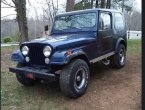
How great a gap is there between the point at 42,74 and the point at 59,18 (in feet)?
8.52

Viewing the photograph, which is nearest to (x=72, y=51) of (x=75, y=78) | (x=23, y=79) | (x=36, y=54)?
(x=75, y=78)

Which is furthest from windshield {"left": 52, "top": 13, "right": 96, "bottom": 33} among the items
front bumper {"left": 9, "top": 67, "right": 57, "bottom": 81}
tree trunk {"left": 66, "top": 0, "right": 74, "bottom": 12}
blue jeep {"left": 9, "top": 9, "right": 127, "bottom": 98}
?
tree trunk {"left": 66, "top": 0, "right": 74, "bottom": 12}

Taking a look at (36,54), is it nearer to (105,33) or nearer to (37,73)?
(37,73)

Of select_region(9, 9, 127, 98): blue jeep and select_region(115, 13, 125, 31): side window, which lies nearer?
select_region(9, 9, 127, 98): blue jeep

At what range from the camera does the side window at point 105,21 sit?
6312 mm

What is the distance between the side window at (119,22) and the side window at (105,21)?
0.55m

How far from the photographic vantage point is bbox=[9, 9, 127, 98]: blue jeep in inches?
193

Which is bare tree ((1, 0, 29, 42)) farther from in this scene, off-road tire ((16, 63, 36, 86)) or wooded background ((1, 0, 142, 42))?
off-road tire ((16, 63, 36, 86))

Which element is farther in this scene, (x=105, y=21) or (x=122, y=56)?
(x=122, y=56)

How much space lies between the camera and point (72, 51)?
5109mm

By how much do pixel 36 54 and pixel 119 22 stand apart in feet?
11.4

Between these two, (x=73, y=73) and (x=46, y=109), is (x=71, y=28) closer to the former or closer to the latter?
(x=73, y=73)

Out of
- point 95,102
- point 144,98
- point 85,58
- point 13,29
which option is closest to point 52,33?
point 85,58

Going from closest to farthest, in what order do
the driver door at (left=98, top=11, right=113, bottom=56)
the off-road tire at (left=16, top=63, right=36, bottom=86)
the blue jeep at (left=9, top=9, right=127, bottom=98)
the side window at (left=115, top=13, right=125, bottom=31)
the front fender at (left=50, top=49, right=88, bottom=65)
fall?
1. the front fender at (left=50, top=49, right=88, bottom=65)
2. the blue jeep at (left=9, top=9, right=127, bottom=98)
3. the off-road tire at (left=16, top=63, right=36, bottom=86)
4. the driver door at (left=98, top=11, right=113, bottom=56)
5. the side window at (left=115, top=13, right=125, bottom=31)
